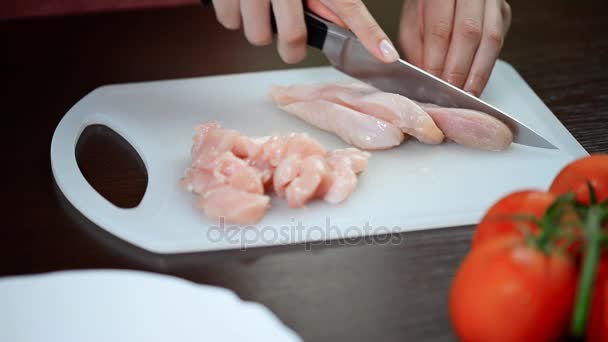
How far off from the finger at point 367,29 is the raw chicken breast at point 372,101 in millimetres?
99

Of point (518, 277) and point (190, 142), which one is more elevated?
point (518, 277)

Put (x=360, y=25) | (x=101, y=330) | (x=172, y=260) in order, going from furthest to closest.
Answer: (x=360, y=25) < (x=172, y=260) < (x=101, y=330)

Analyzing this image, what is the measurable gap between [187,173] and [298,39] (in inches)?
18.8

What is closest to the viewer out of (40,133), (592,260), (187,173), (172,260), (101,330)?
(592,260)

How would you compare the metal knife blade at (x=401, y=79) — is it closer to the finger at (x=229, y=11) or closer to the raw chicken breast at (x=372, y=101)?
the raw chicken breast at (x=372, y=101)

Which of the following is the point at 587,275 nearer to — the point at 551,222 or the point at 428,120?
the point at 551,222

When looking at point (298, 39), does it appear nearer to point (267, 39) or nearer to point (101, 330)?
point (267, 39)

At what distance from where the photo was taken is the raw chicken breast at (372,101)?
168cm

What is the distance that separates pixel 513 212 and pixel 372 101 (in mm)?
699

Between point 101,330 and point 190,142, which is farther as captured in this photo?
point 190,142

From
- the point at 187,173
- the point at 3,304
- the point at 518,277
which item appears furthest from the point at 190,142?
the point at 518,277

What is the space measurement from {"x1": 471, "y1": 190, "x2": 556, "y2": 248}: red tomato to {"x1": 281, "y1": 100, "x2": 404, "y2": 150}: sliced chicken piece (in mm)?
576

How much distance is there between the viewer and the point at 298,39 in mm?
1805

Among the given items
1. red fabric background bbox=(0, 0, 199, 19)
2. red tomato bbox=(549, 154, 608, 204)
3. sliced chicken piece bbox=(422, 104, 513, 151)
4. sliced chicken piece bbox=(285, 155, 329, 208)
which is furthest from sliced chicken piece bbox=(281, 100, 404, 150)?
red fabric background bbox=(0, 0, 199, 19)
